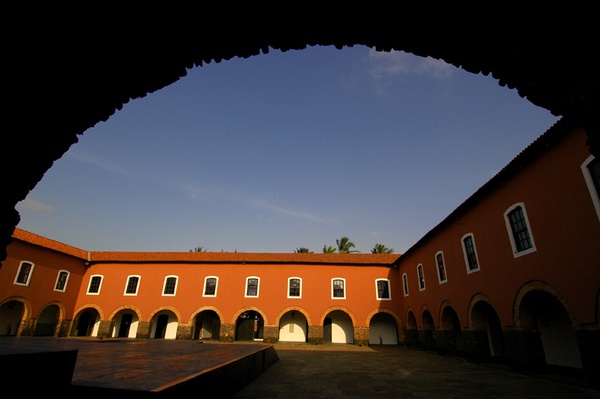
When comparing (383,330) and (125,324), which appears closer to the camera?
(383,330)

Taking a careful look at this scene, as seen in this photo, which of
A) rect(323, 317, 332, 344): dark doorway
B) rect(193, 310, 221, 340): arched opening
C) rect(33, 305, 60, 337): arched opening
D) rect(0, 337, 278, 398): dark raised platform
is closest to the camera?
rect(0, 337, 278, 398): dark raised platform

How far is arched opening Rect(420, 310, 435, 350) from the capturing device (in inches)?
663

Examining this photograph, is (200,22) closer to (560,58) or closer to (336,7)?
(336,7)

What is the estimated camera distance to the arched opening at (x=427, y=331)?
663 inches

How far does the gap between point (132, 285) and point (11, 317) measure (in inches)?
272

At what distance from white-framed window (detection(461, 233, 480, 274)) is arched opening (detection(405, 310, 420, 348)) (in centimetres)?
743

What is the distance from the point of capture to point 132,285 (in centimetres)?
2295

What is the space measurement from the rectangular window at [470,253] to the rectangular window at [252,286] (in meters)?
14.5

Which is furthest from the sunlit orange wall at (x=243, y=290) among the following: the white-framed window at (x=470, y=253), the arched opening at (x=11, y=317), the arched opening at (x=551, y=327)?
the arched opening at (x=551, y=327)

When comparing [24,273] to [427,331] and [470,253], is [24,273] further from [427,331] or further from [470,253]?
[470,253]

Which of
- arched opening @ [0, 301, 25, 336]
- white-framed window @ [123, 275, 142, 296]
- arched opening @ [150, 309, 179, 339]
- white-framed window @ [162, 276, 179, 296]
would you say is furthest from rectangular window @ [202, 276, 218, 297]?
arched opening @ [0, 301, 25, 336]

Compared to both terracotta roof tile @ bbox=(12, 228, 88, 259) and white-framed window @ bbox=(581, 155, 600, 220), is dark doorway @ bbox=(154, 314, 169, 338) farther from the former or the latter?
white-framed window @ bbox=(581, 155, 600, 220)

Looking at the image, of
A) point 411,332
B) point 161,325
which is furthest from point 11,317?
point 411,332

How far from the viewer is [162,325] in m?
23.4
